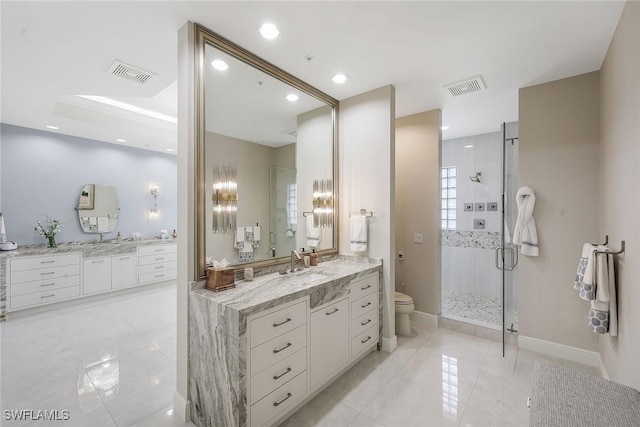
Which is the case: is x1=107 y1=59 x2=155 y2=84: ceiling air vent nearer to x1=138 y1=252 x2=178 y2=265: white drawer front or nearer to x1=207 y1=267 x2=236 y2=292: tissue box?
x1=207 y1=267 x2=236 y2=292: tissue box

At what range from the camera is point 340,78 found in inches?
107

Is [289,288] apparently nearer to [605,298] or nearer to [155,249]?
[605,298]

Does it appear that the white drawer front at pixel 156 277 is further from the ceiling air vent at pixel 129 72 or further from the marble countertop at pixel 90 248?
the ceiling air vent at pixel 129 72

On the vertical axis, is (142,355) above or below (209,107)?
below

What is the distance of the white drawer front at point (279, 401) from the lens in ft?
5.42

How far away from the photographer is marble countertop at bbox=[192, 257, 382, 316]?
168 centimetres

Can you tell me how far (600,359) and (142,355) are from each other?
4396mm

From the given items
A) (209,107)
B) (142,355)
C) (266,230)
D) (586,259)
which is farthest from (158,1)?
(586,259)

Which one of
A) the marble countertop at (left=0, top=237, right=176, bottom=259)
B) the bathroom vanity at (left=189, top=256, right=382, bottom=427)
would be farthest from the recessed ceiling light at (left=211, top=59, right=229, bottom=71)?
the marble countertop at (left=0, top=237, right=176, bottom=259)

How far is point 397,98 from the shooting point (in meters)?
3.26

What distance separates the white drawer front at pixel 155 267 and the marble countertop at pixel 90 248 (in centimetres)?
38

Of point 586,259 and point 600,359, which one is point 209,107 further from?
point 600,359

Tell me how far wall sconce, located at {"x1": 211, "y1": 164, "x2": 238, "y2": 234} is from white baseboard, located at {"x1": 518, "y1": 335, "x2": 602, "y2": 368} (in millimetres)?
3235

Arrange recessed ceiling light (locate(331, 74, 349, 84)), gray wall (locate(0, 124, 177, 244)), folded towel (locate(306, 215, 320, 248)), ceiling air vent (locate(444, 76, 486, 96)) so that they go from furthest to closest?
gray wall (locate(0, 124, 177, 244))
folded towel (locate(306, 215, 320, 248))
ceiling air vent (locate(444, 76, 486, 96))
recessed ceiling light (locate(331, 74, 349, 84))
